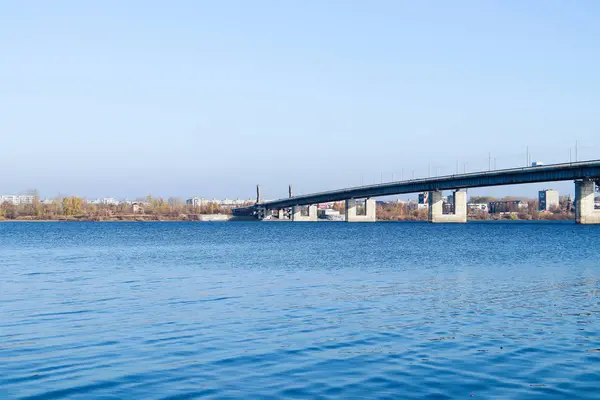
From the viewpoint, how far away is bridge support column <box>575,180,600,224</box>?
5236 inches

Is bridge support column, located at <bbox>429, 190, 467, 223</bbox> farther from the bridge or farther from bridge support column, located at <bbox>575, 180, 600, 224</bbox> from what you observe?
bridge support column, located at <bbox>575, 180, 600, 224</bbox>

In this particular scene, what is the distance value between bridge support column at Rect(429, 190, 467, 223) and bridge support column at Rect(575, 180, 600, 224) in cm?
2879

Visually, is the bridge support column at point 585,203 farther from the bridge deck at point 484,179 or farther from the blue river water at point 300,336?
the blue river water at point 300,336

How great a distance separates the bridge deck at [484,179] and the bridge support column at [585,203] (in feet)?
16.4

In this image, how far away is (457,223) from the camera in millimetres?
176750

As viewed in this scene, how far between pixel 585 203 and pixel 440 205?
130 feet

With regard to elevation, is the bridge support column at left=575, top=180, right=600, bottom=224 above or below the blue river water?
above

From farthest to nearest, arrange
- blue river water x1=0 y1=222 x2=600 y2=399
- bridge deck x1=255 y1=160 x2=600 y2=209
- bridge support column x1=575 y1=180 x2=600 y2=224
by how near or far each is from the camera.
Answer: bridge support column x1=575 y1=180 x2=600 y2=224 → bridge deck x1=255 y1=160 x2=600 y2=209 → blue river water x1=0 y1=222 x2=600 y2=399

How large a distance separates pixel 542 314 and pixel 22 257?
42921mm

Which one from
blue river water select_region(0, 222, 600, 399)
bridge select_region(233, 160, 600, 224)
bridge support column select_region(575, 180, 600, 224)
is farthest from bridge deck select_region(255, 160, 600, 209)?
blue river water select_region(0, 222, 600, 399)

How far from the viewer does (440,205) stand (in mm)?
171375

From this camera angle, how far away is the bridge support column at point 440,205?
6501 inches

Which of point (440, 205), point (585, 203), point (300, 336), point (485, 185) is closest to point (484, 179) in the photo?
point (485, 185)

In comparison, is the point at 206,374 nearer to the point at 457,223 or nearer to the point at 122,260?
the point at 122,260
